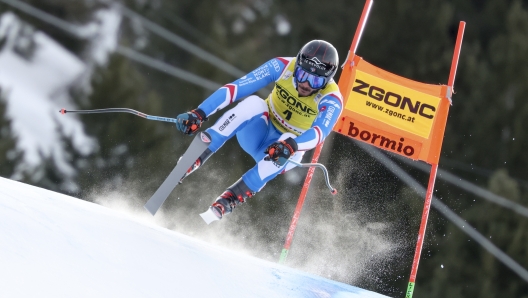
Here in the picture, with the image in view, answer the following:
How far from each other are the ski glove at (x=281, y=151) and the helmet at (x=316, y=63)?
572 millimetres

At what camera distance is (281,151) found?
4.82m

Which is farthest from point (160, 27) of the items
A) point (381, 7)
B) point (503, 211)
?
point (503, 211)

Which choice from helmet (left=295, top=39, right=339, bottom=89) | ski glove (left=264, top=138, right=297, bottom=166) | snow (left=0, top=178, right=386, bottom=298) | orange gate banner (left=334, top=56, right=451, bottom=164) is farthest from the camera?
orange gate banner (left=334, top=56, right=451, bottom=164)

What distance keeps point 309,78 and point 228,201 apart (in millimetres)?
958

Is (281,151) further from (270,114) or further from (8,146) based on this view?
(8,146)

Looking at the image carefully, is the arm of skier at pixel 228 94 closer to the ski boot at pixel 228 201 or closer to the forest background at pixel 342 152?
the ski boot at pixel 228 201

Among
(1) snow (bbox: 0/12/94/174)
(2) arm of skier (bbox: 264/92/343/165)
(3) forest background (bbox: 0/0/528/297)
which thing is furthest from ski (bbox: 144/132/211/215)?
(1) snow (bbox: 0/12/94/174)

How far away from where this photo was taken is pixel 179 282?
11.0ft

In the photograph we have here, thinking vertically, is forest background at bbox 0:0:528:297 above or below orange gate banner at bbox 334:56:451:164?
below

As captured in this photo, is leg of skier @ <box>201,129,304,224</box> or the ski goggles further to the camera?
the ski goggles

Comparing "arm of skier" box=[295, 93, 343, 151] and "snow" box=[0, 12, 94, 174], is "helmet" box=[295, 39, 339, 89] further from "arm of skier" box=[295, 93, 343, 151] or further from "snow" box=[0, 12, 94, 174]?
"snow" box=[0, 12, 94, 174]

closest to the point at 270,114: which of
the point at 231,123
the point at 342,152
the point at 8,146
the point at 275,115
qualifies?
the point at 275,115

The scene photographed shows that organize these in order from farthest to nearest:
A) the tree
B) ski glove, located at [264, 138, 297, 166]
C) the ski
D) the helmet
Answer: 1. the tree
2. the helmet
3. the ski
4. ski glove, located at [264, 138, 297, 166]

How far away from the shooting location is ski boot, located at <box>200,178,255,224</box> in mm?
5059
